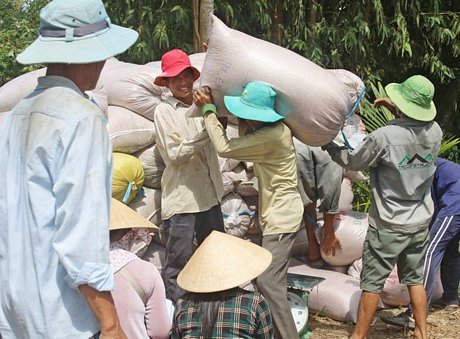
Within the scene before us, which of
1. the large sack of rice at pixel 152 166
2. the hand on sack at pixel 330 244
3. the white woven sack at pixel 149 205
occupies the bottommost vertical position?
the hand on sack at pixel 330 244


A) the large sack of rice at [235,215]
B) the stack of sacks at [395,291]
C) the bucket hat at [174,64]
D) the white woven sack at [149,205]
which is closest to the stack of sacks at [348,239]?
the stack of sacks at [395,291]

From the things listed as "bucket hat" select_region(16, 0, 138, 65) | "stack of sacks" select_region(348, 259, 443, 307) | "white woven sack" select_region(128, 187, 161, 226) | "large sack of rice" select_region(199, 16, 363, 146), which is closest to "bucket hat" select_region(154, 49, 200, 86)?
"large sack of rice" select_region(199, 16, 363, 146)

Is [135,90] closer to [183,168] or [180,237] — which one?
[183,168]

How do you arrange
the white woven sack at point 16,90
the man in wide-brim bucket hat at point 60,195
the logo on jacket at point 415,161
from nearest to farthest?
the man in wide-brim bucket hat at point 60,195 → the logo on jacket at point 415,161 → the white woven sack at point 16,90

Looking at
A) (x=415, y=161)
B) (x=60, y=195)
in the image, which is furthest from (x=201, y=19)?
A: (x=60, y=195)

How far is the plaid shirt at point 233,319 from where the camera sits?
247 cm

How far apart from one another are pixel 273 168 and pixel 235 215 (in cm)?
82

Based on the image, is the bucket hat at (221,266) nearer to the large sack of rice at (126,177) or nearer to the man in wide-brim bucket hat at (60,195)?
the man in wide-brim bucket hat at (60,195)

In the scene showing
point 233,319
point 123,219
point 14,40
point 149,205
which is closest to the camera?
point 233,319

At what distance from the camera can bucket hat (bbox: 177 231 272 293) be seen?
2496 millimetres

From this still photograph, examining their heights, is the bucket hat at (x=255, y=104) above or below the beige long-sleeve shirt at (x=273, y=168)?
above

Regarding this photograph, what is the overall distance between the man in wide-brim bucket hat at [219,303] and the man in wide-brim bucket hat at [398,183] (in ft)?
5.20

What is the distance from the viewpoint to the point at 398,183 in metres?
3.98

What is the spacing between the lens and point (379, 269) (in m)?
4.04
